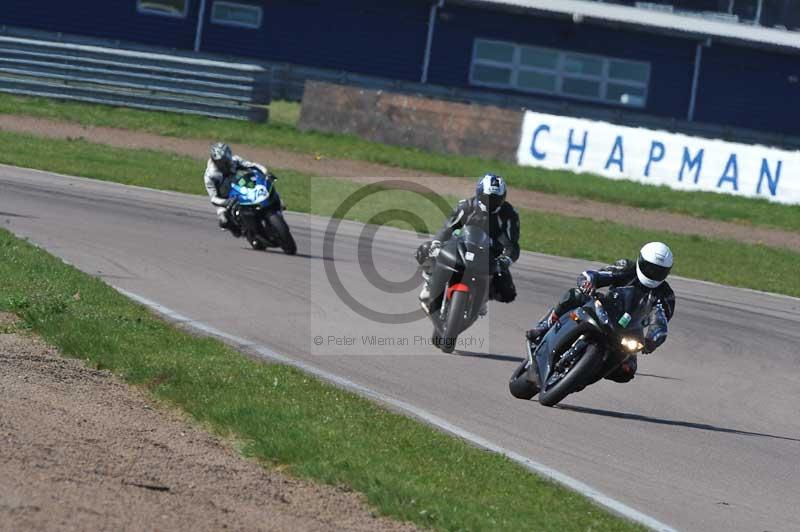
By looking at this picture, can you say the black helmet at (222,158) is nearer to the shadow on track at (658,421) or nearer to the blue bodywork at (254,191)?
the blue bodywork at (254,191)

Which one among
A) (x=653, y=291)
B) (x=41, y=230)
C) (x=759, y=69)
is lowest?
(x=41, y=230)

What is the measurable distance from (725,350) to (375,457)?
7.24 meters

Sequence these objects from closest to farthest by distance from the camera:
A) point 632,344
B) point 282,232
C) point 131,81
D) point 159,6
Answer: point 632,344, point 282,232, point 131,81, point 159,6

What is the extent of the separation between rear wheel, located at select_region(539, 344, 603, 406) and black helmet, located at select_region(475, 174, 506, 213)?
2.37m

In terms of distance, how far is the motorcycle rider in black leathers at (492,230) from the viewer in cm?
1172

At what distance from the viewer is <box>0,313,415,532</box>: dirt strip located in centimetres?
577

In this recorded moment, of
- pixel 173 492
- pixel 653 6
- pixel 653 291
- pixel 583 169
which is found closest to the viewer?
pixel 173 492

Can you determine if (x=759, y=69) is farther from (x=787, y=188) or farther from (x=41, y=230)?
(x=41, y=230)

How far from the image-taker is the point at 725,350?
1388 centimetres

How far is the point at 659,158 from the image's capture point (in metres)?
27.1

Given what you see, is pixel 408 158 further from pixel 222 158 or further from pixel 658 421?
pixel 658 421

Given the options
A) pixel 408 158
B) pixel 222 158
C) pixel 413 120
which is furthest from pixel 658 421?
pixel 413 120

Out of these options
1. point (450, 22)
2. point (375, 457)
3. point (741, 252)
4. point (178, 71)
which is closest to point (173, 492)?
point (375, 457)

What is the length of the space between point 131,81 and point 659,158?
39.2ft
